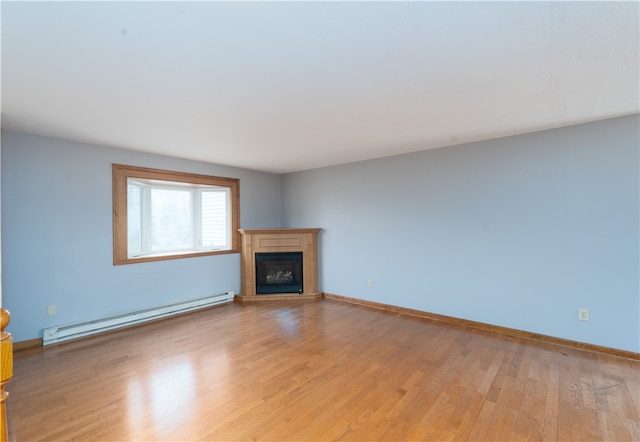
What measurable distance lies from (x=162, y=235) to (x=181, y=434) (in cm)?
323

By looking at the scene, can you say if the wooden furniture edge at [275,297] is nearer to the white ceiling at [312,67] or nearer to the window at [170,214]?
the window at [170,214]

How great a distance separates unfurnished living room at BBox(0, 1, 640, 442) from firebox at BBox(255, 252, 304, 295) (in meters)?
0.04

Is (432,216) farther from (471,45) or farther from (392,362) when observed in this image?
(471,45)

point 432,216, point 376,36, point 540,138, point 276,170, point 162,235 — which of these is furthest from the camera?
point 276,170

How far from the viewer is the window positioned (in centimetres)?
375

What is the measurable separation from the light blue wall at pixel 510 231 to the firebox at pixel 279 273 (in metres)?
0.76

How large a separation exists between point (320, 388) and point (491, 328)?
2410mm

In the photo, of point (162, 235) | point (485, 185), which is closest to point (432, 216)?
point (485, 185)

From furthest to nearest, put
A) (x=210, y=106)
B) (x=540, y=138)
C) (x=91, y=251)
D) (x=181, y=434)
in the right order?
(x=91, y=251) → (x=540, y=138) → (x=210, y=106) → (x=181, y=434)

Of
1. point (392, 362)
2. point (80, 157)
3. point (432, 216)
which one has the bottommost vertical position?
Answer: point (392, 362)

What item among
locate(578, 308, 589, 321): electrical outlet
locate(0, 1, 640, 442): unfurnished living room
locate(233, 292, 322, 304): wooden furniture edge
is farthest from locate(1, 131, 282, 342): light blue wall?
locate(578, 308, 589, 321): electrical outlet

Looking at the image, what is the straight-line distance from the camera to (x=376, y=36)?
1.51 meters

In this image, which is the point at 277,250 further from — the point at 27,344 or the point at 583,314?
the point at 583,314

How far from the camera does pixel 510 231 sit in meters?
3.41
